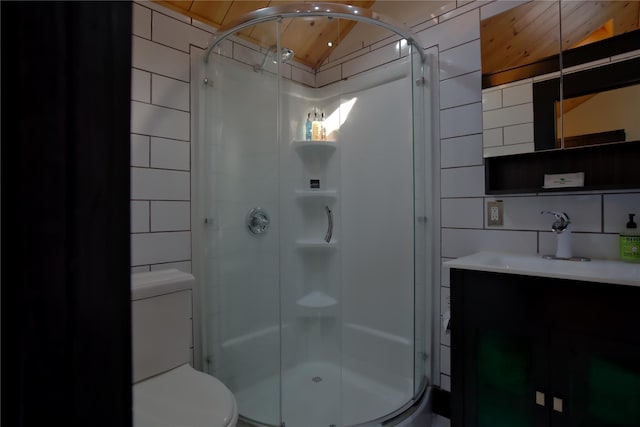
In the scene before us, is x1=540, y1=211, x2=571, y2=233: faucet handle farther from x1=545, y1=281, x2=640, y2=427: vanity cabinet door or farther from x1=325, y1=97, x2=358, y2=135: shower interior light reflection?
x1=325, y1=97, x2=358, y2=135: shower interior light reflection

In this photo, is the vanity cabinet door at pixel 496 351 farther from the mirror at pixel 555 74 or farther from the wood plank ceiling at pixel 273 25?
the wood plank ceiling at pixel 273 25

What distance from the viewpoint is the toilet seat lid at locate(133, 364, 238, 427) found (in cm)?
102

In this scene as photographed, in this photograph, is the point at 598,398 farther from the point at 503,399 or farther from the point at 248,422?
the point at 248,422

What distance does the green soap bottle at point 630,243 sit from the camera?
48.5 inches

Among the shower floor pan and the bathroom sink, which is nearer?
the bathroom sink

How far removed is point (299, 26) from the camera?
5.85ft

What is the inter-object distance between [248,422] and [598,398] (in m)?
1.35

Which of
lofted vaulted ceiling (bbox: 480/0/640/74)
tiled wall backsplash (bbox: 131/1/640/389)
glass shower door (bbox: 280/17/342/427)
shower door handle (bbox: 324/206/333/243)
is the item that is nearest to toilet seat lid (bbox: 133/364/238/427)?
tiled wall backsplash (bbox: 131/1/640/389)

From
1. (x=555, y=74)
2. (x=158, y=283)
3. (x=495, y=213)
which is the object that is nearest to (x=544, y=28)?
(x=555, y=74)

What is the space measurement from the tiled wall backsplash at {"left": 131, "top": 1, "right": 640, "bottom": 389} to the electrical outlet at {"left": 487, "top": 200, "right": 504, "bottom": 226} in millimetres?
22

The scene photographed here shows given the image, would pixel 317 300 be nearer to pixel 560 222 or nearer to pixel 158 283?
pixel 158 283

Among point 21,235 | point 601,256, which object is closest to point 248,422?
point 21,235

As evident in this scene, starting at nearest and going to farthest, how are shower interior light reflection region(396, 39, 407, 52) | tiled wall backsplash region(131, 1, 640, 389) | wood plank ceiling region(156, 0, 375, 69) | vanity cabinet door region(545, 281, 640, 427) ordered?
vanity cabinet door region(545, 281, 640, 427) < tiled wall backsplash region(131, 1, 640, 389) < wood plank ceiling region(156, 0, 375, 69) < shower interior light reflection region(396, 39, 407, 52)

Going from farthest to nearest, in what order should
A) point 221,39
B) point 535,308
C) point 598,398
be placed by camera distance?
1. point 221,39
2. point 535,308
3. point 598,398
